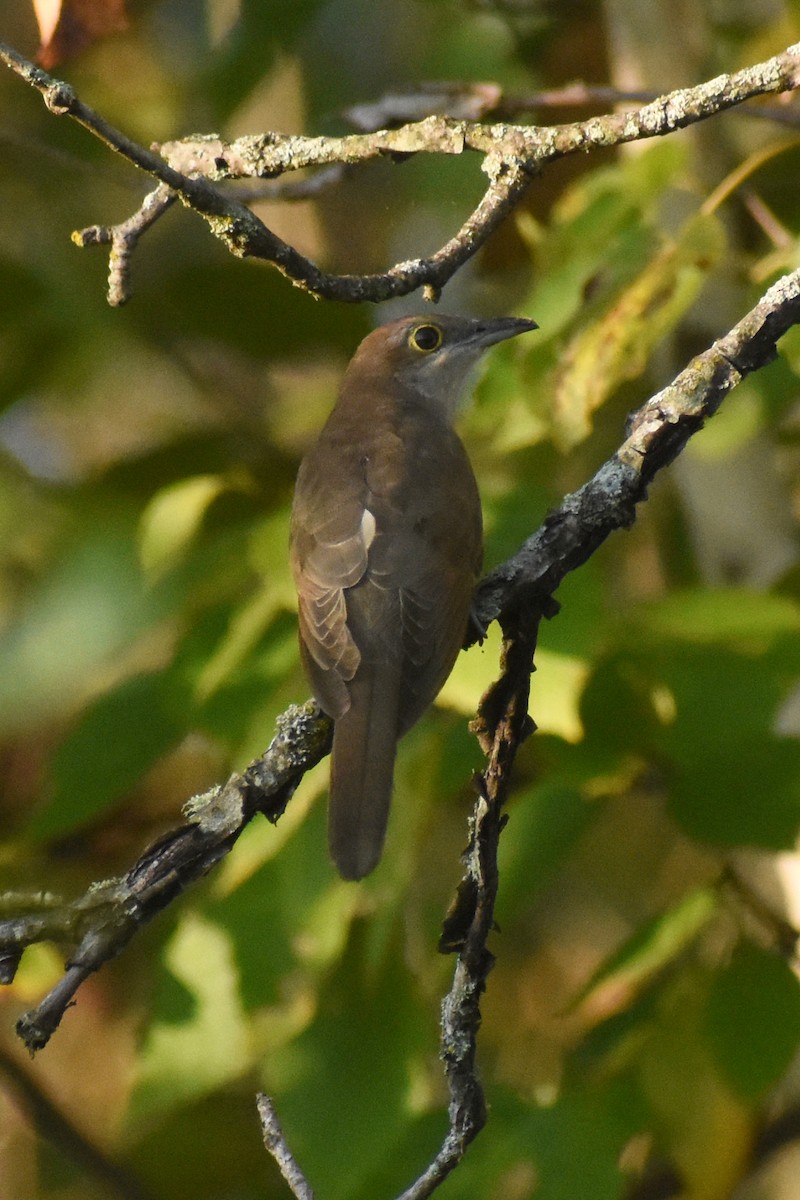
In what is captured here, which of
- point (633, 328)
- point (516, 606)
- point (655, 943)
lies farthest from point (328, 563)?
point (655, 943)

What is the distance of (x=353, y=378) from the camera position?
4.60 m

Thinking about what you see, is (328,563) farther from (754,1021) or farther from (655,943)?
(754,1021)

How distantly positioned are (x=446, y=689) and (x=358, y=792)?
491mm

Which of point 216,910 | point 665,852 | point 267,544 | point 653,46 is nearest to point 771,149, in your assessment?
point 653,46

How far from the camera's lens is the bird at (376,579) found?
9.30 feet

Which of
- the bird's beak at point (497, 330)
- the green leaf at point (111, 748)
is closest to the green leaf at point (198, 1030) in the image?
the green leaf at point (111, 748)

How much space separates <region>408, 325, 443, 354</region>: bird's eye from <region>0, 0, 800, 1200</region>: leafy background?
1.46ft

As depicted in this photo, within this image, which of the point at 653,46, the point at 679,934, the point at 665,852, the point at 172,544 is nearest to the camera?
the point at 679,934

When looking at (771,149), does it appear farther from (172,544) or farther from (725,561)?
(172,544)

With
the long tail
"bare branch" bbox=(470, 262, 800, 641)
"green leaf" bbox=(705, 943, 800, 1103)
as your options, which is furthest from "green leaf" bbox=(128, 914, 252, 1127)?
"bare branch" bbox=(470, 262, 800, 641)

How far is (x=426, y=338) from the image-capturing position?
462 centimetres

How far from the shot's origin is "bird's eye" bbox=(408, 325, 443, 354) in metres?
4.62

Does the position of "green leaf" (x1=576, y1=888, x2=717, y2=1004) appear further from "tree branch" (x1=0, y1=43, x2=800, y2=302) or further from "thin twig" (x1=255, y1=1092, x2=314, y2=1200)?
"tree branch" (x1=0, y1=43, x2=800, y2=302)

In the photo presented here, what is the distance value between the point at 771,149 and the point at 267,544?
63.2 inches
